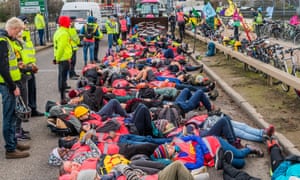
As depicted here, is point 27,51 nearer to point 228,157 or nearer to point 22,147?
point 22,147

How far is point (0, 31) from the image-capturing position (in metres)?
7.09

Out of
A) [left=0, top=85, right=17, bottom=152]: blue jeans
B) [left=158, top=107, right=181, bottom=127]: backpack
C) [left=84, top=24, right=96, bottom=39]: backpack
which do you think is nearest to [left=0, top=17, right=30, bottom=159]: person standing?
[left=0, top=85, right=17, bottom=152]: blue jeans

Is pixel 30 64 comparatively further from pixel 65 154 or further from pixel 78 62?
pixel 78 62

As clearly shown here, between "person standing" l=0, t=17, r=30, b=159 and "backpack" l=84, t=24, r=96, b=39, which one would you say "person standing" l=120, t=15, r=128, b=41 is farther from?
"person standing" l=0, t=17, r=30, b=159

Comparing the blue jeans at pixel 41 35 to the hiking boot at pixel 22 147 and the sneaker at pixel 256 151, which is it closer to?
the hiking boot at pixel 22 147

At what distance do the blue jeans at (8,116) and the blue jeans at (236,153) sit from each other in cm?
336

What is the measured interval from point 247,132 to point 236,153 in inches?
50.0

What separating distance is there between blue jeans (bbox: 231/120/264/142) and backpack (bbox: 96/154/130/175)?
2473 millimetres

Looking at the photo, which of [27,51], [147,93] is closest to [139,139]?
[147,93]

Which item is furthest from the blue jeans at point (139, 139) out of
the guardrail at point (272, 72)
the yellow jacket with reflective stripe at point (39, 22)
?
the yellow jacket with reflective stripe at point (39, 22)

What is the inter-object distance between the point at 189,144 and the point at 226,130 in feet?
2.80

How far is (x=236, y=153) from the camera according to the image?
6.59m

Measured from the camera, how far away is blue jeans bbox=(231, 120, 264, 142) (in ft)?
25.1

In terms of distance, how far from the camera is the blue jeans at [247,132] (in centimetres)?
764
